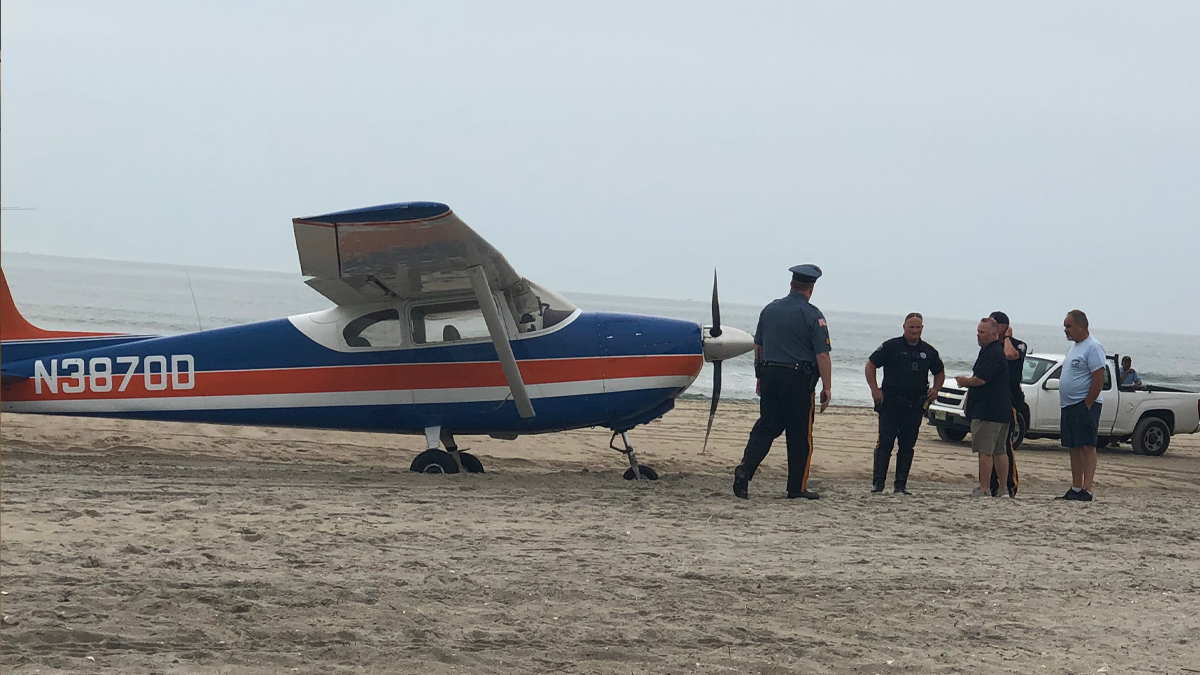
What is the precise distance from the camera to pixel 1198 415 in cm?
1719

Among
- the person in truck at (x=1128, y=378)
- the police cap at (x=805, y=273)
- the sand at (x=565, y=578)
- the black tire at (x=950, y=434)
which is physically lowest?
the black tire at (x=950, y=434)

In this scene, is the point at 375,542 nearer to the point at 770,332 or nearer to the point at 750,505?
the point at 750,505

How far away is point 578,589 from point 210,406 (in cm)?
611

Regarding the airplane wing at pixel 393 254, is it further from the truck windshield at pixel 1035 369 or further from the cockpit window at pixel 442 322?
the truck windshield at pixel 1035 369

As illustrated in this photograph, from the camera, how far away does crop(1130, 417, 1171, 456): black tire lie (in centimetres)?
1728

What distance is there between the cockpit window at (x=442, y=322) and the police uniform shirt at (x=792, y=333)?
286 cm

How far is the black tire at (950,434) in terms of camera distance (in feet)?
57.1

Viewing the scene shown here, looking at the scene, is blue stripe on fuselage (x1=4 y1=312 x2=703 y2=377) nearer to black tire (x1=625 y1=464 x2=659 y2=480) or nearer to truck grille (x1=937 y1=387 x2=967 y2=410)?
black tire (x1=625 y1=464 x2=659 y2=480)

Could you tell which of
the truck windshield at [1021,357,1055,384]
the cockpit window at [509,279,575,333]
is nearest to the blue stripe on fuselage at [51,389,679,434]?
the cockpit window at [509,279,575,333]

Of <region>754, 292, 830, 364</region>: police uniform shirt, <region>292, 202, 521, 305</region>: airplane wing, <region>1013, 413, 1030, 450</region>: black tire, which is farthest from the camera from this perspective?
<region>1013, 413, 1030, 450</region>: black tire

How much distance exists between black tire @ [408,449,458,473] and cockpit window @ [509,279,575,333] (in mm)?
1404

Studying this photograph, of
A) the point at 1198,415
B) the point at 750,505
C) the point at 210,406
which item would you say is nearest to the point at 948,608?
the point at 750,505

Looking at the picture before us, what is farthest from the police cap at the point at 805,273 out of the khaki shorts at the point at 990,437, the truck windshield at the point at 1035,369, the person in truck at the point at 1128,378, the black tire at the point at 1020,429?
the person in truck at the point at 1128,378

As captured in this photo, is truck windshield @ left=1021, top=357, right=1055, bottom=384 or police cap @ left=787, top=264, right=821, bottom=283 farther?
truck windshield @ left=1021, top=357, right=1055, bottom=384
